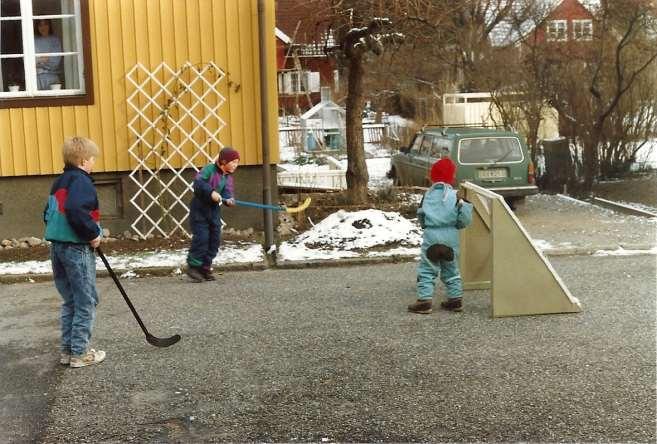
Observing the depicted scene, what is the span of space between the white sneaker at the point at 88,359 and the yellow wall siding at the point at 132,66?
601cm

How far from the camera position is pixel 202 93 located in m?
12.5

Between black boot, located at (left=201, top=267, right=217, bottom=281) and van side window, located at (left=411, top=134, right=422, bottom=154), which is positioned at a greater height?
van side window, located at (left=411, top=134, right=422, bottom=154)

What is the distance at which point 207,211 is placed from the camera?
9.78 m

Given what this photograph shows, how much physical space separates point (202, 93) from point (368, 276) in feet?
13.0

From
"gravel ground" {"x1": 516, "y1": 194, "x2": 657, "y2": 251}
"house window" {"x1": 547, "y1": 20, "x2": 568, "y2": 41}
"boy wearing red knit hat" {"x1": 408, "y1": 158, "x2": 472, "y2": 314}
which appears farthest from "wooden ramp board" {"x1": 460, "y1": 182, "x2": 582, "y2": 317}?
"house window" {"x1": 547, "y1": 20, "x2": 568, "y2": 41}

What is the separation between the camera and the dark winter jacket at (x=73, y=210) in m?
6.36

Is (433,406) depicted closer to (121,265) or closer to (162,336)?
(162,336)

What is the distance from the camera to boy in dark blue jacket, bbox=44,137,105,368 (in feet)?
20.9

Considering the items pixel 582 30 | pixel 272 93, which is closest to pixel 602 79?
pixel 582 30

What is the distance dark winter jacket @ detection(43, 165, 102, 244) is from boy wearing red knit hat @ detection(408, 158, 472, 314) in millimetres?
2825

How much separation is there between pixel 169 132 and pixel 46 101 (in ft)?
5.24

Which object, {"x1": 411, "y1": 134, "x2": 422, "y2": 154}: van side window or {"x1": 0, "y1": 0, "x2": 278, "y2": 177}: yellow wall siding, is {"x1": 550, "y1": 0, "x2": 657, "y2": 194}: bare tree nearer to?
{"x1": 411, "y1": 134, "x2": 422, "y2": 154}: van side window

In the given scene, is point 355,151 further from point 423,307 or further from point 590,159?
point 423,307

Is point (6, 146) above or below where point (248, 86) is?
below
